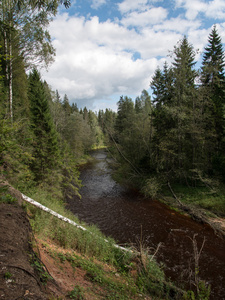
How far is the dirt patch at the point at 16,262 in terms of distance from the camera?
2.17m

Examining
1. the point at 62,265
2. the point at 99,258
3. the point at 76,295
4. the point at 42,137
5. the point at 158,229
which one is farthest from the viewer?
the point at 42,137

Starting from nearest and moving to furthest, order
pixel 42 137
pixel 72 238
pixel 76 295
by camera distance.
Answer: pixel 76 295, pixel 72 238, pixel 42 137

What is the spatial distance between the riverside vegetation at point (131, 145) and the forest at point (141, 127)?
6cm

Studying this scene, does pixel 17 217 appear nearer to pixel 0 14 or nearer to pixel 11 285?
pixel 11 285

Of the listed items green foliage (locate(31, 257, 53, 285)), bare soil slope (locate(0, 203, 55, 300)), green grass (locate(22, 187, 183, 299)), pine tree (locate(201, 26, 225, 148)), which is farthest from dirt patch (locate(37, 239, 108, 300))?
pine tree (locate(201, 26, 225, 148))

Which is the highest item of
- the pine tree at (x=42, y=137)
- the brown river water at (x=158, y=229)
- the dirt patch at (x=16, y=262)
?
the pine tree at (x=42, y=137)

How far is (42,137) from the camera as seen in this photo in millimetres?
12273

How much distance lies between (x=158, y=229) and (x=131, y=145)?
12740mm

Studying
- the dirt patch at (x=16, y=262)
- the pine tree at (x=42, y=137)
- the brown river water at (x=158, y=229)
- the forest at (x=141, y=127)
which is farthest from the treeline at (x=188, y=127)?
the dirt patch at (x=16, y=262)

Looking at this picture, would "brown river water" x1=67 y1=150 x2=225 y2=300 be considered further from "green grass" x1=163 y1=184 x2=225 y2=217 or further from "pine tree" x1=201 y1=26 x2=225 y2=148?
"pine tree" x1=201 y1=26 x2=225 y2=148

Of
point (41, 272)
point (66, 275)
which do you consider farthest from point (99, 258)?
point (41, 272)

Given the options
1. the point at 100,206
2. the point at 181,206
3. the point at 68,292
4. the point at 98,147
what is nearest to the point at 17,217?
the point at 68,292

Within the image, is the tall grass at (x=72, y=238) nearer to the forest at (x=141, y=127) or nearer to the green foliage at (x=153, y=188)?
the forest at (x=141, y=127)

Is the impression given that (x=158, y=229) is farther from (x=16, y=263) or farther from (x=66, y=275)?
(x=16, y=263)
